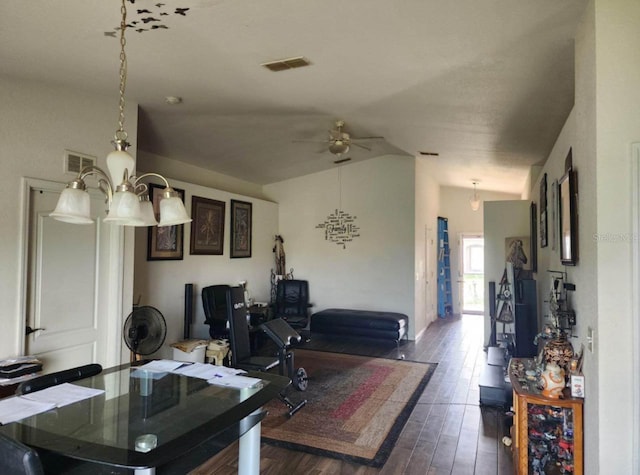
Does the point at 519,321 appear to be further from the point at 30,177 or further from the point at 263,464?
the point at 30,177

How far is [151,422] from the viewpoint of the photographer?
159 cm

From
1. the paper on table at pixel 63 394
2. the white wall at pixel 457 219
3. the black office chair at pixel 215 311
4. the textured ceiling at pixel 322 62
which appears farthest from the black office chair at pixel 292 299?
the paper on table at pixel 63 394

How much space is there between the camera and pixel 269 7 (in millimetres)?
2311

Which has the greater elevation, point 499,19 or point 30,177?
point 499,19

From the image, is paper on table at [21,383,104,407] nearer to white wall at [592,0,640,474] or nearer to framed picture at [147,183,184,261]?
white wall at [592,0,640,474]

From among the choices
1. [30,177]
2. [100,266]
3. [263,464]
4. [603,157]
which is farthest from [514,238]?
[30,177]

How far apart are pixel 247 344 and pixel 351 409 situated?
3.89ft

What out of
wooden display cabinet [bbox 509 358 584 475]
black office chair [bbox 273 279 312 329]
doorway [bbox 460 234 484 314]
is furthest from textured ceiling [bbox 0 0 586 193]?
doorway [bbox 460 234 484 314]

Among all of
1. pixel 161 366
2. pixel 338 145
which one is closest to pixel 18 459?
pixel 161 366

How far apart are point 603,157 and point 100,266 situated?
12.6ft

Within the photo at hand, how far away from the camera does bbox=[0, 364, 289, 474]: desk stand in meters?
1.34

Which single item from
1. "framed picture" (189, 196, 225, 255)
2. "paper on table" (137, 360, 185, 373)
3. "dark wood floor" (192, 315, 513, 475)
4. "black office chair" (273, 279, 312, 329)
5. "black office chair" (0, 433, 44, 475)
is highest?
"framed picture" (189, 196, 225, 255)

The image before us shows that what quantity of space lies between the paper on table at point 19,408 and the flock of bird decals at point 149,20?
205 cm

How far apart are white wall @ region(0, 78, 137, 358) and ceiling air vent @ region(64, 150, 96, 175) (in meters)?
0.04
